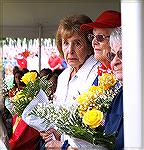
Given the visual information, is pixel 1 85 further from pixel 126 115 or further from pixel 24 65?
pixel 126 115

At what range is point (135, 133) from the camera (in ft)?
6.66

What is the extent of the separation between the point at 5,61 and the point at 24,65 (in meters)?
0.13

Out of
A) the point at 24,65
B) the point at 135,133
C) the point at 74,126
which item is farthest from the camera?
the point at 24,65

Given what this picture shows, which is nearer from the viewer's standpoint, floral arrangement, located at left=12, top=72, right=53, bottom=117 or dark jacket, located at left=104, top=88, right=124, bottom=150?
dark jacket, located at left=104, top=88, right=124, bottom=150

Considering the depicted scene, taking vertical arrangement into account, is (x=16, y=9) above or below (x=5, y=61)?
above

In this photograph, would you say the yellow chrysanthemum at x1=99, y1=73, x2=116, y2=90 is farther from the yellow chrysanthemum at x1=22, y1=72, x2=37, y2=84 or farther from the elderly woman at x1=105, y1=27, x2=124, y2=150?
the yellow chrysanthemum at x1=22, y1=72, x2=37, y2=84

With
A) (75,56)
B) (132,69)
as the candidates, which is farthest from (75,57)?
(132,69)

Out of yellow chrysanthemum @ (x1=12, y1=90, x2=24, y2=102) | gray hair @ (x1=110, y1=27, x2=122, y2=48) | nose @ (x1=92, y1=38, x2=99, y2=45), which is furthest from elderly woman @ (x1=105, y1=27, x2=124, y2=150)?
yellow chrysanthemum @ (x1=12, y1=90, x2=24, y2=102)

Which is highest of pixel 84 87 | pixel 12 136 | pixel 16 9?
pixel 16 9

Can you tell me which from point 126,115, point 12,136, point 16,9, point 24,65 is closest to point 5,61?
point 24,65

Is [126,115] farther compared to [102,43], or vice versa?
[102,43]

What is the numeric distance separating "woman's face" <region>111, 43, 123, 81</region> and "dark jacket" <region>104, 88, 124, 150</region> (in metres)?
0.11

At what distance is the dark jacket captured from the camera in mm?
2246

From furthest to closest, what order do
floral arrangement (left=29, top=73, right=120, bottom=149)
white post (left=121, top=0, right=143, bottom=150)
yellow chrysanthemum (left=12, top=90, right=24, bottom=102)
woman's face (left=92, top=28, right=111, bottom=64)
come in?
yellow chrysanthemum (left=12, top=90, right=24, bottom=102) → woman's face (left=92, top=28, right=111, bottom=64) → floral arrangement (left=29, top=73, right=120, bottom=149) → white post (left=121, top=0, right=143, bottom=150)
